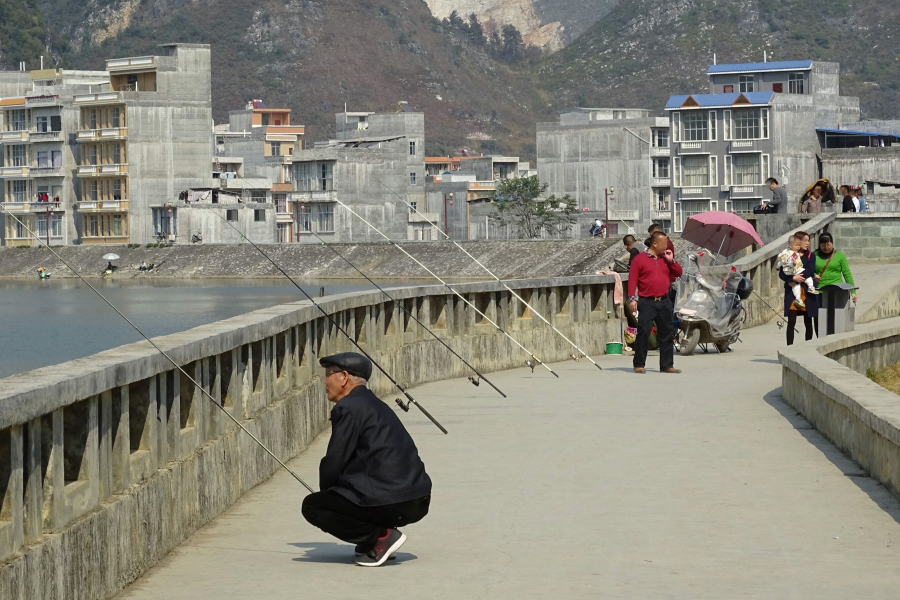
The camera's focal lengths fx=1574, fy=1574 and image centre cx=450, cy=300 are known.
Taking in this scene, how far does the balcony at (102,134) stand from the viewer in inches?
3989

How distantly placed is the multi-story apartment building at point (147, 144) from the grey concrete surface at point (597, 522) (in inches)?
3560

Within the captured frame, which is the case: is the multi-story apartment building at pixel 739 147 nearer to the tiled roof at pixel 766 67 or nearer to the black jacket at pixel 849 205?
the tiled roof at pixel 766 67

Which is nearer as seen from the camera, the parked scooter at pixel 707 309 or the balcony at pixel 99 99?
the parked scooter at pixel 707 309

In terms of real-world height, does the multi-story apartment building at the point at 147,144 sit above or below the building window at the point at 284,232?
above

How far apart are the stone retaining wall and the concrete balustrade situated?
368cm

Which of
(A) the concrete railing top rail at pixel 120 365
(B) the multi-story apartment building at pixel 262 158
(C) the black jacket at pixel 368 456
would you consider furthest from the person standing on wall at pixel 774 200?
(B) the multi-story apartment building at pixel 262 158

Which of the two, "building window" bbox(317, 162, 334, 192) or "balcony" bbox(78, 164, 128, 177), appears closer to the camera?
"balcony" bbox(78, 164, 128, 177)

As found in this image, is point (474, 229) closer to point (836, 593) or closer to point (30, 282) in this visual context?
point (30, 282)

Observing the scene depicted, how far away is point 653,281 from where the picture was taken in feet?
59.7

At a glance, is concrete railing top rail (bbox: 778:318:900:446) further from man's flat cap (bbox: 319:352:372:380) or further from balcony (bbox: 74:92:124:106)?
balcony (bbox: 74:92:124:106)

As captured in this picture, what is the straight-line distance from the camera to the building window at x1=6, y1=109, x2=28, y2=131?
108062 millimetres

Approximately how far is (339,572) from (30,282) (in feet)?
327

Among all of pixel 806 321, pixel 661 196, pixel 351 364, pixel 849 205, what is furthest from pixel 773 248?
pixel 661 196

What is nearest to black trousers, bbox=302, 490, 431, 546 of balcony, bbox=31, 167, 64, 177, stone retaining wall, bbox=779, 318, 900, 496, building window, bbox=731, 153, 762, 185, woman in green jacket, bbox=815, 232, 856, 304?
stone retaining wall, bbox=779, 318, 900, 496
